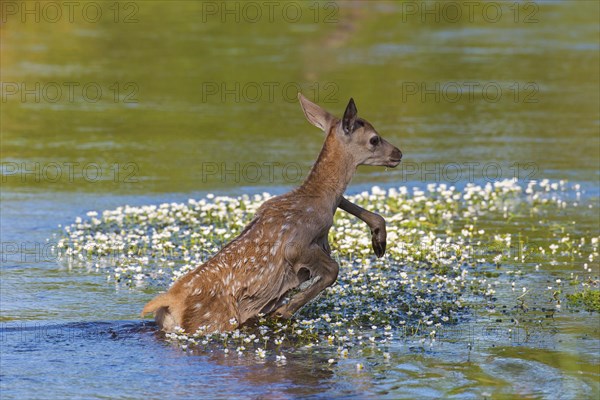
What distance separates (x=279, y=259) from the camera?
36.2 feet

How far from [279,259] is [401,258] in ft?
9.27

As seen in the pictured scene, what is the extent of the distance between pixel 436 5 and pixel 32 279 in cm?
2843

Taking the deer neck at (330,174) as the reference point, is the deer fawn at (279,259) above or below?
below

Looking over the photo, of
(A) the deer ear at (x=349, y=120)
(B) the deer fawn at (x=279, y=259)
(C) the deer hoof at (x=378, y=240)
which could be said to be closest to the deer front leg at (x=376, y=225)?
(C) the deer hoof at (x=378, y=240)

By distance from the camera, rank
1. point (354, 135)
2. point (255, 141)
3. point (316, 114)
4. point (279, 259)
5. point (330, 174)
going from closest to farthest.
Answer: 1. point (279, 259)
2. point (330, 174)
3. point (354, 135)
4. point (316, 114)
5. point (255, 141)

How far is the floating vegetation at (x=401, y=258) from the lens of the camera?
429 inches

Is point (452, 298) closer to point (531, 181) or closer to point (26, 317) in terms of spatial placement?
point (26, 317)

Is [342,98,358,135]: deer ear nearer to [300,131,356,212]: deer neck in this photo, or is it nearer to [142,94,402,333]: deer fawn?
[142,94,402,333]: deer fawn

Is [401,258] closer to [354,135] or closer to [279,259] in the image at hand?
[354,135]

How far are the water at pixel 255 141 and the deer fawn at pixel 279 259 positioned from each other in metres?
0.46

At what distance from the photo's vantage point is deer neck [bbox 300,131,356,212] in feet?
37.6

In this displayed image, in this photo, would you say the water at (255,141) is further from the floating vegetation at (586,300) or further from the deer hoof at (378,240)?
the deer hoof at (378,240)

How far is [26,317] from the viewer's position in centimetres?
1132

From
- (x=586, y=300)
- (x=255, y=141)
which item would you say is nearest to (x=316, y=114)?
(x=586, y=300)
